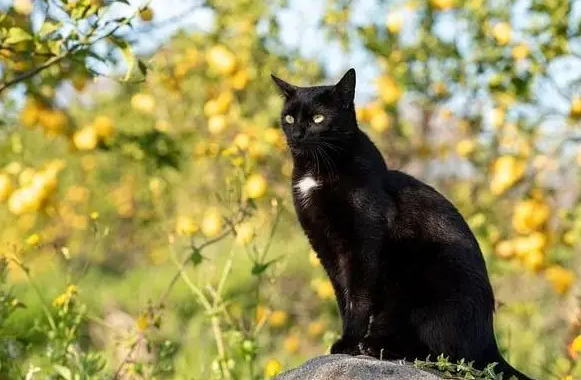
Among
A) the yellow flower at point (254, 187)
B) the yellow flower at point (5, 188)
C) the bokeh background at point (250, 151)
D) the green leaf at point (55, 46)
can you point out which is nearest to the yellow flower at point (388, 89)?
the bokeh background at point (250, 151)

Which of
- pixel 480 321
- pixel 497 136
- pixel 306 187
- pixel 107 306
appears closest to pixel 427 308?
pixel 480 321

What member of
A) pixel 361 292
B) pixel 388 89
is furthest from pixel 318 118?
pixel 388 89

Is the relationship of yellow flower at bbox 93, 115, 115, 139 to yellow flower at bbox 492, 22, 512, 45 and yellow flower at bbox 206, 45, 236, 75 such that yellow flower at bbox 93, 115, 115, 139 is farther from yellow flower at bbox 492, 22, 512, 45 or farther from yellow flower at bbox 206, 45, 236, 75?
yellow flower at bbox 492, 22, 512, 45

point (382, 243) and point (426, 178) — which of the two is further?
point (426, 178)

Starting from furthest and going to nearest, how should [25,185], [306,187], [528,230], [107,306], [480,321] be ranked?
[107,306] → [528,230] → [25,185] → [306,187] → [480,321]

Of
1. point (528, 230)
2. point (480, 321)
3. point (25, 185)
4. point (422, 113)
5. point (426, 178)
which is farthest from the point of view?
point (426, 178)

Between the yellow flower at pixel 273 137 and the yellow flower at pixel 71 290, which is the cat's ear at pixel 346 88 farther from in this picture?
the yellow flower at pixel 273 137

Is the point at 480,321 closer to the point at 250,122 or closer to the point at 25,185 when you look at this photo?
the point at 25,185

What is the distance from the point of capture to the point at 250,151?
15.8ft

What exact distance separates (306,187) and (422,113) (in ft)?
11.1

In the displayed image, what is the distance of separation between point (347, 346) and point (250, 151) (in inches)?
71.5

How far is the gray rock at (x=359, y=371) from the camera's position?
266cm

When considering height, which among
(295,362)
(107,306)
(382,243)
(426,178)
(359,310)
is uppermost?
(382,243)

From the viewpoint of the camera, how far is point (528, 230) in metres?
5.19
